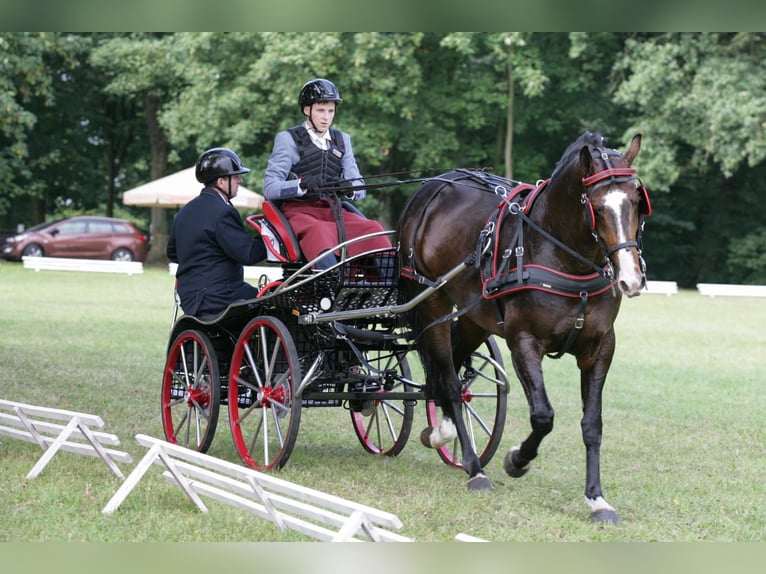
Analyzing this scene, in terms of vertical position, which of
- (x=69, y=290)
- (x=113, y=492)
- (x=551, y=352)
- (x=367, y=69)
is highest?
(x=367, y=69)

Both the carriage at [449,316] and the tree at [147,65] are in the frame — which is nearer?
the carriage at [449,316]

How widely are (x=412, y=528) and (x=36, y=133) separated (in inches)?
1415

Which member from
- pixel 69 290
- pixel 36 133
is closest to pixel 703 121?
pixel 69 290

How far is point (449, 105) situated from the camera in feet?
105

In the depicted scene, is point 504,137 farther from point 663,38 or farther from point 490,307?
point 490,307

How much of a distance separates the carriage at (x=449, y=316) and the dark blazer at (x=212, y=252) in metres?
0.16

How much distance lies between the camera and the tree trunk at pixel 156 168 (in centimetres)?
3603

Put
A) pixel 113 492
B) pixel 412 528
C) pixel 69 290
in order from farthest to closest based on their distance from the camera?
pixel 69 290 < pixel 113 492 < pixel 412 528

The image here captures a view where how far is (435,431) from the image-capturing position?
7508 mm

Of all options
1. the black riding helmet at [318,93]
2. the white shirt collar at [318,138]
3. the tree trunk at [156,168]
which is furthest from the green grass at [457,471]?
the tree trunk at [156,168]

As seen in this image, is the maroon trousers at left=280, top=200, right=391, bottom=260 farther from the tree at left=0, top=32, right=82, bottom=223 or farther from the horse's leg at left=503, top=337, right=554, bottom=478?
the tree at left=0, top=32, right=82, bottom=223

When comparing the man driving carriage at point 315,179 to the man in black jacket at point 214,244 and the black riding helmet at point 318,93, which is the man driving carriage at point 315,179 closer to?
the black riding helmet at point 318,93

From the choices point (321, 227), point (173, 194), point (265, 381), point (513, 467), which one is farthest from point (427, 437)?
point (173, 194)

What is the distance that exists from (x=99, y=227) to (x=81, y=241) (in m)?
0.77
